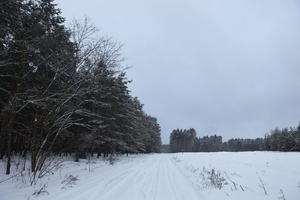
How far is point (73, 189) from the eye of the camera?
6887mm

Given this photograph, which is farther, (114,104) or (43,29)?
(114,104)

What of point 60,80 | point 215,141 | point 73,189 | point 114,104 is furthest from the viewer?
point 215,141

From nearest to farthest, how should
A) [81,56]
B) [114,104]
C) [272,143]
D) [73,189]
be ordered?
[73,189]
[81,56]
[114,104]
[272,143]

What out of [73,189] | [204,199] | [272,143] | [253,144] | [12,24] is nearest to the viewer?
[204,199]

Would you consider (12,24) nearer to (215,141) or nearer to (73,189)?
(73,189)

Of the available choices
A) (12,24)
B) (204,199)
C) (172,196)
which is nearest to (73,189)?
(172,196)

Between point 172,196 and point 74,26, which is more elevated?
point 74,26

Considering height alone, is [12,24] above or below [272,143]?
above

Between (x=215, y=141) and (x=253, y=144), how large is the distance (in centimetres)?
2081

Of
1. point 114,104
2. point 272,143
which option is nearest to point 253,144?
point 272,143

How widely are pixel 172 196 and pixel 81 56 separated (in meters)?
6.75

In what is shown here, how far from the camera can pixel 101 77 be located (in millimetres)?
9680

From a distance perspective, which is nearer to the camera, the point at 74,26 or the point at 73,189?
the point at 73,189

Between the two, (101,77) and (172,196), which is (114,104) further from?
(172,196)
